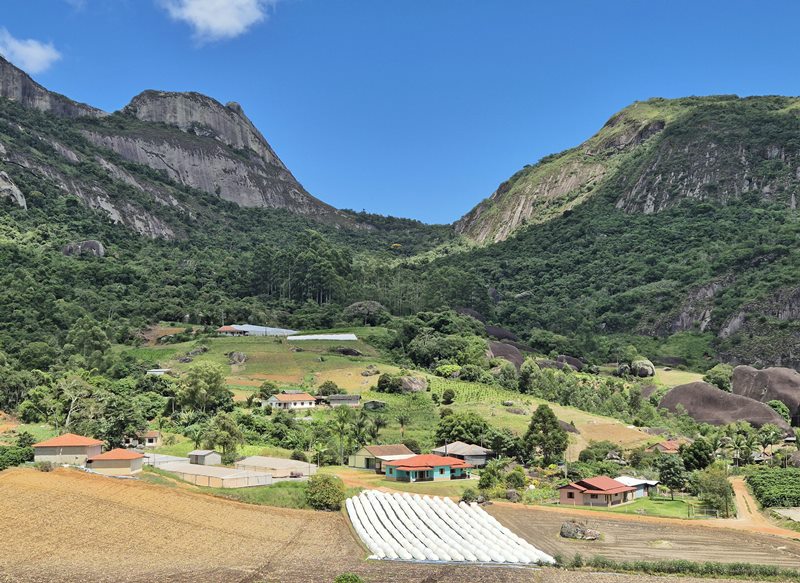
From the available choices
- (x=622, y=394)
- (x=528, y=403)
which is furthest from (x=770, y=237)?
(x=528, y=403)

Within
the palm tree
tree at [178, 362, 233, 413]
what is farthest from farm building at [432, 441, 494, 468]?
tree at [178, 362, 233, 413]

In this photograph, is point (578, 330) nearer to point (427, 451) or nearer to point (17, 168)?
point (427, 451)

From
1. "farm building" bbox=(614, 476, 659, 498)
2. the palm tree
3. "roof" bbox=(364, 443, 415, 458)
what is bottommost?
"farm building" bbox=(614, 476, 659, 498)

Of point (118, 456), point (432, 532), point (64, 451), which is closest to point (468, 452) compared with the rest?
point (432, 532)

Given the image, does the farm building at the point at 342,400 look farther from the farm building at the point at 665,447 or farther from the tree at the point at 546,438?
the farm building at the point at 665,447

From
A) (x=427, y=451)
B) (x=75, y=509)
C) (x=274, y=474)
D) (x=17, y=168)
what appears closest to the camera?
(x=75, y=509)

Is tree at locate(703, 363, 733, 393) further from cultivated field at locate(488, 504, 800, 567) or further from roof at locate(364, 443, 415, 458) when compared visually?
cultivated field at locate(488, 504, 800, 567)

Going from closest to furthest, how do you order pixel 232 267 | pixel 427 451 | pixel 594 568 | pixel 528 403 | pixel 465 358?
pixel 594 568
pixel 427 451
pixel 528 403
pixel 465 358
pixel 232 267
